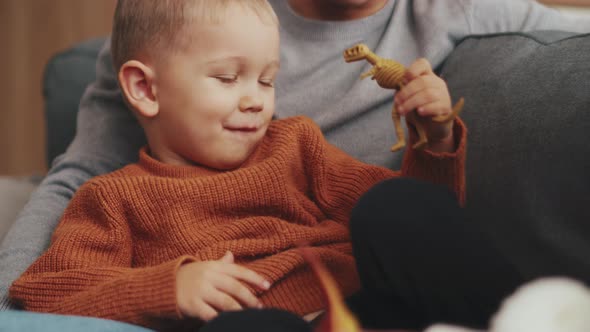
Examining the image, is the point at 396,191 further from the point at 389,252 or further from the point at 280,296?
the point at 280,296

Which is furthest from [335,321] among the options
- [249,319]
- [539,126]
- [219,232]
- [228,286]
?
[539,126]

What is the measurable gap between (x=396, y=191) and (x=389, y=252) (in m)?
0.06

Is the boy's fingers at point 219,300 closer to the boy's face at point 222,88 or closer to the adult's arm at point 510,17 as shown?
the boy's face at point 222,88

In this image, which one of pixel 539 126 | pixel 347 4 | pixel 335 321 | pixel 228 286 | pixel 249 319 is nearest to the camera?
pixel 335 321

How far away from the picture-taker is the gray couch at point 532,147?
80cm

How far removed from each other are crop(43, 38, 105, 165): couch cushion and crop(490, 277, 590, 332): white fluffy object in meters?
1.32

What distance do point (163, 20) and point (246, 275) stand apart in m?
0.40

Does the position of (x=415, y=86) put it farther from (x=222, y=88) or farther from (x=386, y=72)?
(x=222, y=88)

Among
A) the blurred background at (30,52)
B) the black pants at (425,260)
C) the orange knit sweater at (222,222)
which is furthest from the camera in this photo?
the blurred background at (30,52)

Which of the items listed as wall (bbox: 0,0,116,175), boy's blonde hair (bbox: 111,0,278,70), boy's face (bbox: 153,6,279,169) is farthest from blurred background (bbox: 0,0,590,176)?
boy's face (bbox: 153,6,279,169)

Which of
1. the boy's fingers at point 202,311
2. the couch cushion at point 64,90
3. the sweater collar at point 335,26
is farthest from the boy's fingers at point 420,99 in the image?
the couch cushion at point 64,90

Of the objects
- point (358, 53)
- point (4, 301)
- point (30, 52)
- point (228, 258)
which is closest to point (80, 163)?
point (4, 301)

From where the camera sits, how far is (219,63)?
0.89 metres

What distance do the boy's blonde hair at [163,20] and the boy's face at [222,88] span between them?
0.04ft
